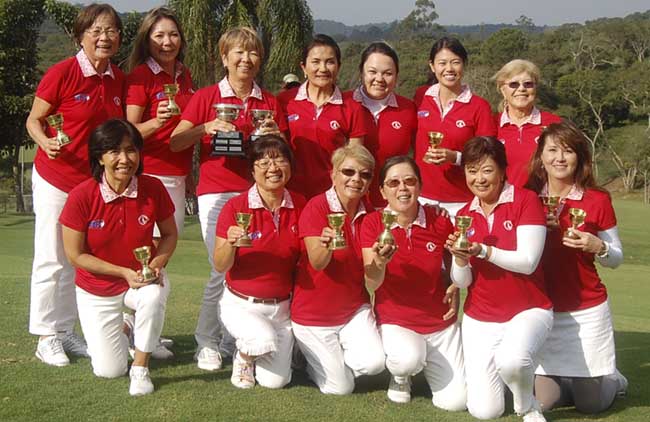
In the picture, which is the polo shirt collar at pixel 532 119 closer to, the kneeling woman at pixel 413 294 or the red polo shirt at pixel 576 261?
the red polo shirt at pixel 576 261

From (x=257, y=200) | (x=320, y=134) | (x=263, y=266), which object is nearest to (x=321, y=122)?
(x=320, y=134)

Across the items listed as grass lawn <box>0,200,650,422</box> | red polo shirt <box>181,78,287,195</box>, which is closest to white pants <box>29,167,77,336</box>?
grass lawn <box>0,200,650,422</box>

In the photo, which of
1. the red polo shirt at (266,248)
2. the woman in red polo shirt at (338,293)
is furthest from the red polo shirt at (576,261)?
the red polo shirt at (266,248)

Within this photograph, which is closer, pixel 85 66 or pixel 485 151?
pixel 485 151

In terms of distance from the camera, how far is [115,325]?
5652 mm

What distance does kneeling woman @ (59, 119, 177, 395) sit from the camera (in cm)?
540

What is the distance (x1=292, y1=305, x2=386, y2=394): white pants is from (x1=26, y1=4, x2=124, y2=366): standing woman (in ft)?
5.91

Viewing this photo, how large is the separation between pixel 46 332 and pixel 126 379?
92 cm

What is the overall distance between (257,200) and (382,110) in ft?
4.73

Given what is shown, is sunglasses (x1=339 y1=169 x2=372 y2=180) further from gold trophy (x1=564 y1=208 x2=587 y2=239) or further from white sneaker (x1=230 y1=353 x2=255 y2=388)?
white sneaker (x1=230 y1=353 x2=255 y2=388)

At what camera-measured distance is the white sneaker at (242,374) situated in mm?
5543

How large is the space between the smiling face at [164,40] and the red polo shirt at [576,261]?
3.21 m

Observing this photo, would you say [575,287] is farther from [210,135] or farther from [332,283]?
[210,135]

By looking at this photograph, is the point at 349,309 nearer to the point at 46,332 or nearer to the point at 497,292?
the point at 497,292
